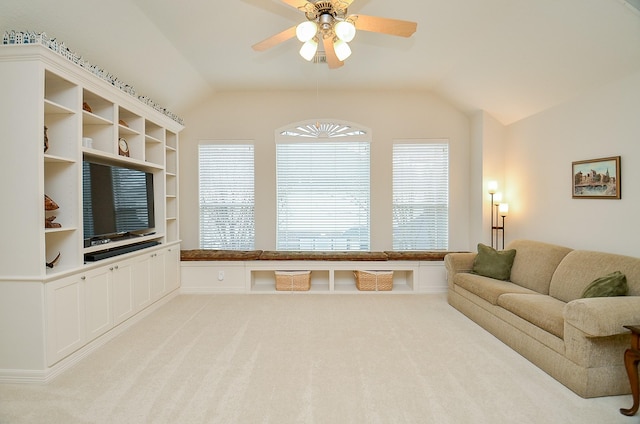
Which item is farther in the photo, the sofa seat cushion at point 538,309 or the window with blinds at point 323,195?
the window with blinds at point 323,195

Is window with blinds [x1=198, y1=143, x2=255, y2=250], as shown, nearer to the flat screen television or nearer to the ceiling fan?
the flat screen television

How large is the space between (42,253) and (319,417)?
2353 mm

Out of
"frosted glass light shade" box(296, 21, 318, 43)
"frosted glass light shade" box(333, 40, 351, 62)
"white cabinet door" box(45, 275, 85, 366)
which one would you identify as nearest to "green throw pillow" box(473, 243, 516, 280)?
"frosted glass light shade" box(333, 40, 351, 62)

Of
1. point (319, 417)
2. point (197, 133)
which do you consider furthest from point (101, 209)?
point (319, 417)

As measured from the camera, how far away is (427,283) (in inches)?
187

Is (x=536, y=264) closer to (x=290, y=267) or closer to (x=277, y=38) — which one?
(x=290, y=267)

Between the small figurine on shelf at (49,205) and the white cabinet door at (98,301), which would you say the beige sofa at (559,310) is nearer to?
the white cabinet door at (98,301)

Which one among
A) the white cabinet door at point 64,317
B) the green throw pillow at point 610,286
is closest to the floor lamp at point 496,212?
the green throw pillow at point 610,286

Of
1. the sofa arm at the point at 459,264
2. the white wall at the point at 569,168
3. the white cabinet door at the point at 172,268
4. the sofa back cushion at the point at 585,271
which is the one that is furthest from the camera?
the white cabinet door at the point at 172,268

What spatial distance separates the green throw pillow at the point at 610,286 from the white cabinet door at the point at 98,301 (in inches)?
166

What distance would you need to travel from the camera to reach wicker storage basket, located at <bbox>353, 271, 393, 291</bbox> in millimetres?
4715

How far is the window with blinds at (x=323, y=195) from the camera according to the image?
5.27 meters

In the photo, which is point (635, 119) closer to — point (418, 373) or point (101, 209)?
point (418, 373)

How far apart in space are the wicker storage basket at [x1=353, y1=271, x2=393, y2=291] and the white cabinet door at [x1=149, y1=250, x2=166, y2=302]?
9.00ft
